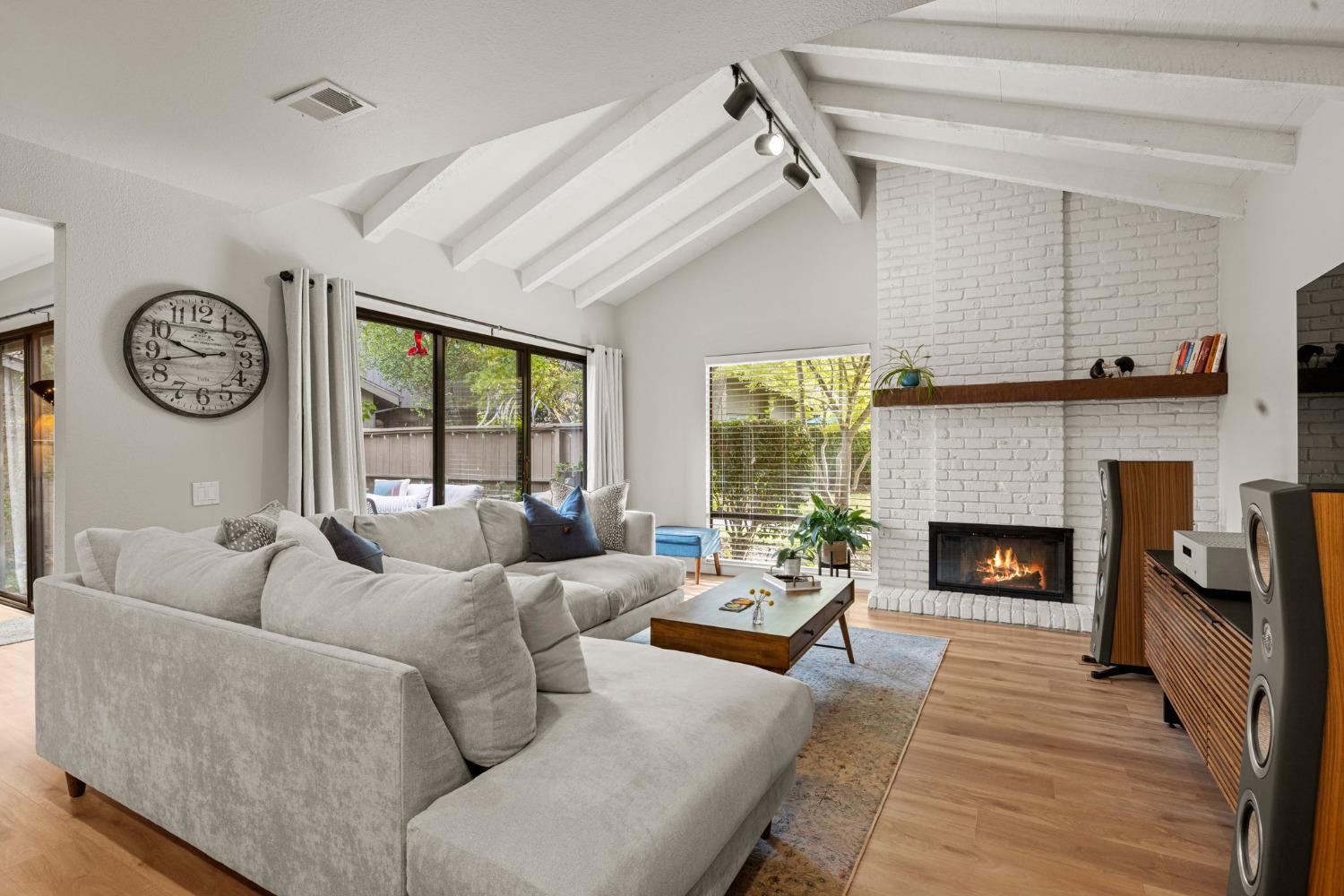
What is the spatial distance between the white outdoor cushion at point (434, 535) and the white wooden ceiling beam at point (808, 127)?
2.83m

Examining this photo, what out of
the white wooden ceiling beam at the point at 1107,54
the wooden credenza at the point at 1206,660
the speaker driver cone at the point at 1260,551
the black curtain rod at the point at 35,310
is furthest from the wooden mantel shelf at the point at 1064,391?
the black curtain rod at the point at 35,310

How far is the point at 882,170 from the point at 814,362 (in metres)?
1.57

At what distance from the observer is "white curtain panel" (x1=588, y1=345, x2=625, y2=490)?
621 cm

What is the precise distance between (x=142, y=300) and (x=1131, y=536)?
4.83 m

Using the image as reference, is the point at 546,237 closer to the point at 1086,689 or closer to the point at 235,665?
the point at 235,665

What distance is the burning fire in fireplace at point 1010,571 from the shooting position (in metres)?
4.71

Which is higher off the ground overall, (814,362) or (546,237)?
(546,237)

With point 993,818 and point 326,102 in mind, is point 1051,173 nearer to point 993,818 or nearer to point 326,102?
point 993,818

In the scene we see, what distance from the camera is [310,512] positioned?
11.9 feet

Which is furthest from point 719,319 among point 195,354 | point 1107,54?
point 195,354

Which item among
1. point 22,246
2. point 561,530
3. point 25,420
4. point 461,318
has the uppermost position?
point 22,246

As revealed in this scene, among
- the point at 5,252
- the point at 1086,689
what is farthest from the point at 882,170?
the point at 5,252

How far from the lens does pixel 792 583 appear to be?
352 cm

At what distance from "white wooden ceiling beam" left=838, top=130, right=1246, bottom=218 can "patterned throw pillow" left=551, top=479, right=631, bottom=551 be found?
2.96 m
